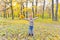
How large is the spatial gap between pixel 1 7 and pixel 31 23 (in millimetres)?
23485

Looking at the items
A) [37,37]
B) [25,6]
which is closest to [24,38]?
[37,37]

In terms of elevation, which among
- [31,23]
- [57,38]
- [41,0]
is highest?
[41,0]

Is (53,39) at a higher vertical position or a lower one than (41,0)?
lower

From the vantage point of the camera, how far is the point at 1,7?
3164 centimetres

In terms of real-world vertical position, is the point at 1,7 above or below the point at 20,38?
above

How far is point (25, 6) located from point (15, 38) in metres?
27.9

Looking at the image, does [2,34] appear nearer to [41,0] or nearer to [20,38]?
[20,38]

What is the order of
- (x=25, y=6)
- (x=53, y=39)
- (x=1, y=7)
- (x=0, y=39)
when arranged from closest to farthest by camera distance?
(x=0, y=39)
(x=53, y=39)
(x=1, y=7)
(x=25, y=6)

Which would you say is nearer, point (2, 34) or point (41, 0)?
point (2, 34)

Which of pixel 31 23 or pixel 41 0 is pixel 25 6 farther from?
pixel 31 23

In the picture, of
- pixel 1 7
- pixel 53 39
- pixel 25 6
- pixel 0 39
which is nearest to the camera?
pixel 0 39

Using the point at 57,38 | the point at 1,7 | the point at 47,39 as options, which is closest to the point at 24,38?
the point at 47,39

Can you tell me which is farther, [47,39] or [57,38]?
[57,38]

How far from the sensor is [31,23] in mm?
9094
